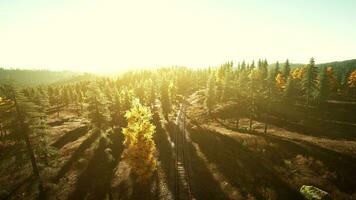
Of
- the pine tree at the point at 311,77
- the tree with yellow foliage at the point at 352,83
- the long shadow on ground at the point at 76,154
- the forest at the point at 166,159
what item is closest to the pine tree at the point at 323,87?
the pine tree at the point at 311,77

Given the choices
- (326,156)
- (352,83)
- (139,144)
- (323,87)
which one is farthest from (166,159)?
(352,83)

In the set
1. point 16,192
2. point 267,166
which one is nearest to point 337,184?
point 267,166

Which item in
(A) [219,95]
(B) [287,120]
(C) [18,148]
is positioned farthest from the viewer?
(A) [219,95]

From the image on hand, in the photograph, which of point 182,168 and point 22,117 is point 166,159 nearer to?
point 182,168

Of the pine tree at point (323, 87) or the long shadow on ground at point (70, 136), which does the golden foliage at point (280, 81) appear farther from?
the long shadow on ground at point (70, 136)

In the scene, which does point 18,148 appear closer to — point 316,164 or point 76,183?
point 76,183

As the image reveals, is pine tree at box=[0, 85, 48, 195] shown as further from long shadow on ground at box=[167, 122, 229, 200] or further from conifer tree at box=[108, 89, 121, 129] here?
conifer tree at box=[108, 89, 121, 129]

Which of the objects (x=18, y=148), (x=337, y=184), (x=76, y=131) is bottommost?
(x=76, y=131)

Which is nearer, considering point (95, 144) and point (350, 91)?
point (95, 144)
